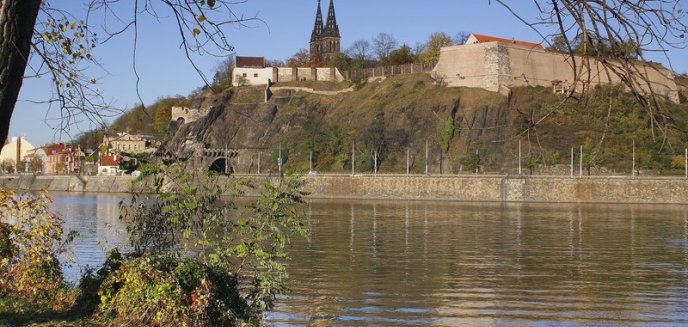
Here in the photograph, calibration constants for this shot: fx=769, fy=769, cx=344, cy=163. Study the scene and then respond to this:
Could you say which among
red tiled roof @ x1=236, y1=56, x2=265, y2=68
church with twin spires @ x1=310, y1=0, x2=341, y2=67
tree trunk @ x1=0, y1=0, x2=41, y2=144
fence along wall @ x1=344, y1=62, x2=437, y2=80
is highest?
church with twin spires @ x1=310, y1=0, x2=341, y2=67

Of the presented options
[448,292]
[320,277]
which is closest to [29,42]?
[448,292]

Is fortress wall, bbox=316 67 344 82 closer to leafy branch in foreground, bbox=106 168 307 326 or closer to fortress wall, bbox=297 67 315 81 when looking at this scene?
fortress wall, bbox=297 67 315 81

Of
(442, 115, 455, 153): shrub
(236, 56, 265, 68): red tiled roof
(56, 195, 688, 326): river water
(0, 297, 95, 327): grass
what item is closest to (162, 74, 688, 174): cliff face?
(442, 115, 455, 153): shrub

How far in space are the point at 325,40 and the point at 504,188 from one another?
60598mm

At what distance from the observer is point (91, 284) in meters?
8.45

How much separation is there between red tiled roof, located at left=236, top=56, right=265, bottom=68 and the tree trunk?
330 feet

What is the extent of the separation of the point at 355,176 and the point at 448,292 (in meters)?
53.5

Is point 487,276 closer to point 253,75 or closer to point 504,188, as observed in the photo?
point 504,188

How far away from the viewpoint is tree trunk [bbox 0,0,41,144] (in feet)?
14.4

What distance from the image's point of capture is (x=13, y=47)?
4.43 m

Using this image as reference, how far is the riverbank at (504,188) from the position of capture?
194ft

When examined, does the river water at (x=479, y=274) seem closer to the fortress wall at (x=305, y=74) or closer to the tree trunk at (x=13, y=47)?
the tree trunk at (x=13, y=47)

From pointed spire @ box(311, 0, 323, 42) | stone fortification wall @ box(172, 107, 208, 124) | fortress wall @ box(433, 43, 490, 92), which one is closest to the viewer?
fortress wall @ box(433, 43, 490, 92)

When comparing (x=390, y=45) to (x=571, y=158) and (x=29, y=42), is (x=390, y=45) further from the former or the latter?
(x=29, y=42)
